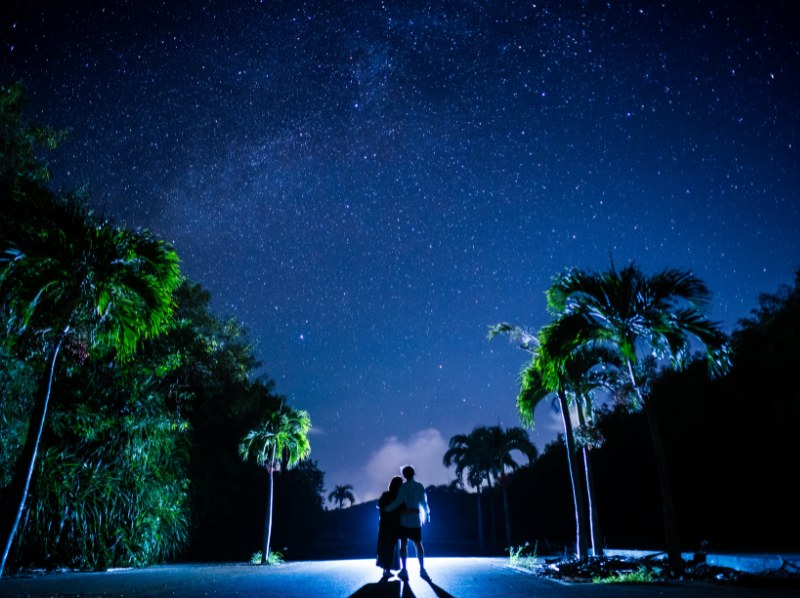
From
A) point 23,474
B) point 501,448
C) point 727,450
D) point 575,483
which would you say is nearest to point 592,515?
point 575,483

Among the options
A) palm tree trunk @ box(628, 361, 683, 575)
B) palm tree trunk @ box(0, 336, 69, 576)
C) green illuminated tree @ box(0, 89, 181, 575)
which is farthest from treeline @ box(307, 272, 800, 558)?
palm tree trunk @ box(0, 336, 69, 576)

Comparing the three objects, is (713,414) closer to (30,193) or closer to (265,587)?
(265,587)

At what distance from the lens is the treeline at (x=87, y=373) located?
8.59 m

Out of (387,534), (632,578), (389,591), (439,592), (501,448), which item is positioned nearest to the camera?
(439,592)

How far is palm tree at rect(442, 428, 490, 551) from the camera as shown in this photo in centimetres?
4844

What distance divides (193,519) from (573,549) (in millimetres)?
Answer: 21932

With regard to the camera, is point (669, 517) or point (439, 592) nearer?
point (439, 592)

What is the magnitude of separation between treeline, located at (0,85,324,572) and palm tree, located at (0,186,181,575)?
0.02 meters

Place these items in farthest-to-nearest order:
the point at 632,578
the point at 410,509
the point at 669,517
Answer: the point at 410,509
the point at 669,517
the point at 632,578

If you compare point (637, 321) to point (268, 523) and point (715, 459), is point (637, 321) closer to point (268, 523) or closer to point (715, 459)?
point (268, 523)

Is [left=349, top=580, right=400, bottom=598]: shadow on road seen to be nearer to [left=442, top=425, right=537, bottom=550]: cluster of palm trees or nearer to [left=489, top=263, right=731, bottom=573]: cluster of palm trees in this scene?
[left=489, top=263, right=731, bottom=573]: cluster of palm trees

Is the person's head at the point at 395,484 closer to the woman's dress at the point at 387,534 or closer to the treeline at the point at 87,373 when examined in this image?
the woman's dress at the point at 387,534

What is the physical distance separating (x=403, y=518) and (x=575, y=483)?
6.46m

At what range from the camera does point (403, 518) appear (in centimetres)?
932
